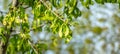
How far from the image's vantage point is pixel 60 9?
7695 mm

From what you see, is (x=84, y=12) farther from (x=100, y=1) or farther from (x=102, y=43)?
(x=100, y=1)

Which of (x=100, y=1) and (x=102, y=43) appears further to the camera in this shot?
(x=102, y=43)

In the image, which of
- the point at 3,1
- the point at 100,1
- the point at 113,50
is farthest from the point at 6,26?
the point at 113,50

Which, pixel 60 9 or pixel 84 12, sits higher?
pixel 60 9

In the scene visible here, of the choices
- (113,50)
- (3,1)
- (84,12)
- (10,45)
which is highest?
(10,45)

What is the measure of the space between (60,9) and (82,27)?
27.3 m

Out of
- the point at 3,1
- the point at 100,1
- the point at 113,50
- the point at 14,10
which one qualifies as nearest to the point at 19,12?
the point at 14,10

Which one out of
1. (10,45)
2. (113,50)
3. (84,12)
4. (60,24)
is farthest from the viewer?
(84,12)

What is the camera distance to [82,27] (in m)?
35.0

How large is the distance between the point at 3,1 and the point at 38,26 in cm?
2202

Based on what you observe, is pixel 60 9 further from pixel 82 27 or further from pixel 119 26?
pixel 82 27

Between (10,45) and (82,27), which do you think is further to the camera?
(82,27)

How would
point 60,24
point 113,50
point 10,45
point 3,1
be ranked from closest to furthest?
point 60,24
point 10,45
point 3,1
point 113,50

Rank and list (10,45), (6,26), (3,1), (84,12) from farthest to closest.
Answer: (84,12) < (3,1) < (10,45) < (6,26)
